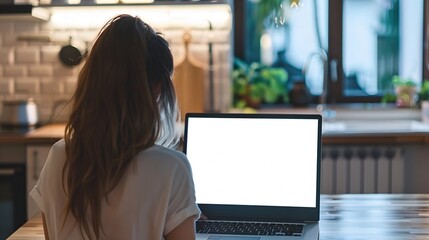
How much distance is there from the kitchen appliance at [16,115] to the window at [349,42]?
137cm

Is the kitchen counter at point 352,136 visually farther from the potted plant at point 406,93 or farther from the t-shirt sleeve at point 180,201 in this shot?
the t-shirt sleeve at point 180,201

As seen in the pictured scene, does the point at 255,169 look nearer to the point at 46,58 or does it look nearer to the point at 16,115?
the point at 16,115

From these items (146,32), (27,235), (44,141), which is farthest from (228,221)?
(44,141)

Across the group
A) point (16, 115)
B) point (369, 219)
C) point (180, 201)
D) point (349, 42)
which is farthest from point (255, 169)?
point (349, 42)

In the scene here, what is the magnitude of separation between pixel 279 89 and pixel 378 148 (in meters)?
0.80

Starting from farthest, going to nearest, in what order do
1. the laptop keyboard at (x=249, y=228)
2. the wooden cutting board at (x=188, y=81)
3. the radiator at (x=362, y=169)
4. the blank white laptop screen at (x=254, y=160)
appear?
the wooden cutting board at (x=188, y=81) → the radiator at (x=362, y=169) → the blank white laptop screen at (x=254, y=160) → the laptop keyboard at (x=249, y=228)

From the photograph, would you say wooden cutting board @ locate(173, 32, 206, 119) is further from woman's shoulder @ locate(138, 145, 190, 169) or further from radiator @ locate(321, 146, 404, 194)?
woman's shoulder @ locate(138, 145, 190, 169)

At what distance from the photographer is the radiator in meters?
4.04

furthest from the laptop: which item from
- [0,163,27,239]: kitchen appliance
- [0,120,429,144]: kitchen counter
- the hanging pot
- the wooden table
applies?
the hanging pot

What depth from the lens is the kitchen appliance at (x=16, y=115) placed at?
4082 millimetres

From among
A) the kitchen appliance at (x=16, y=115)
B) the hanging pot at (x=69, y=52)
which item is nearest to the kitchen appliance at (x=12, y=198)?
the kitchen appliance at (x=16, y=115)

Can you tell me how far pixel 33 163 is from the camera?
389 centimetres

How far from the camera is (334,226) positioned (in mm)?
2066

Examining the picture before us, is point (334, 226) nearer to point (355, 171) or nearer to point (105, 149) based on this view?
point (105, 149)
